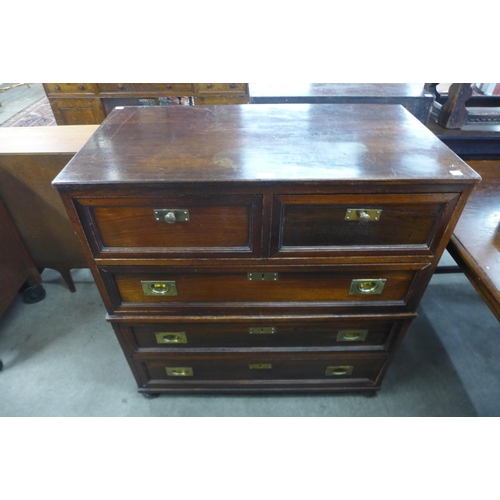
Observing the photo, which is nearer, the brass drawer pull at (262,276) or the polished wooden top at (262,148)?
the polished wooden top at (262,148)

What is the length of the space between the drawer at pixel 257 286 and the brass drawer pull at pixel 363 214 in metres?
0.17

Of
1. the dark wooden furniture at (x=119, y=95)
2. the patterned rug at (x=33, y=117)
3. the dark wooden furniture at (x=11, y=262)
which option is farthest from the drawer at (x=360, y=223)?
the patterned rug at (x=33, y=117)

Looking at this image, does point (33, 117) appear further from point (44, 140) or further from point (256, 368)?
point (256, 368)

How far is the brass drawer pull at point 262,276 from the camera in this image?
0.95 meters

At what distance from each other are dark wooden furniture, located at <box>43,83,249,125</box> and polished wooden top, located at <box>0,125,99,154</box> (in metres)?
1.26

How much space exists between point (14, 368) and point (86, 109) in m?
2.03

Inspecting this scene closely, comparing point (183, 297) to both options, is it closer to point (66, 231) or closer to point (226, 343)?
point (226, 343)

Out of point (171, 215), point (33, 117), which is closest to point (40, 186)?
point (171, 215)

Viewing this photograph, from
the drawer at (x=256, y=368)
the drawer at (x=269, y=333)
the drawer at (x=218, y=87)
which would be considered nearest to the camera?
the drawer at (x=269, y=333)

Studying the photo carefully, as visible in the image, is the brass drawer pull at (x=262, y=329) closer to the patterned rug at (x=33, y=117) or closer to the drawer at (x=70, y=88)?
the drawer at (x=70, y=88)

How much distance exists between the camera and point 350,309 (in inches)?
41.3

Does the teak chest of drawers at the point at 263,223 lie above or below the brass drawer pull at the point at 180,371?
above

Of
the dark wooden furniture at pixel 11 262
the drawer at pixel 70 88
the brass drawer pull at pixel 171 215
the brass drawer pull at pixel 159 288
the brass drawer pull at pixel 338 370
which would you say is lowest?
the brass drawer pull at pixel 338 370

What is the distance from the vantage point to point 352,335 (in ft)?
3.79
